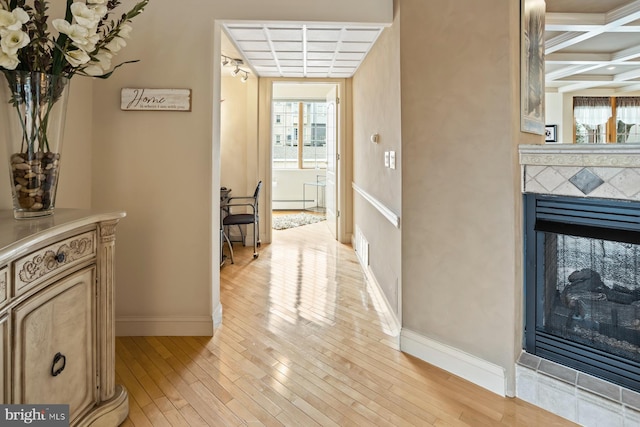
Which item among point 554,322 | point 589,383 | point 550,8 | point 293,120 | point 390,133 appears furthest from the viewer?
point 293,120

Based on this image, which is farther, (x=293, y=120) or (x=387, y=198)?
(x=293, y=120)

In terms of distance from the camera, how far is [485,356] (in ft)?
6.02

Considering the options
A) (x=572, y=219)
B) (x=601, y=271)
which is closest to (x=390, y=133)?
(x=572, y=219)

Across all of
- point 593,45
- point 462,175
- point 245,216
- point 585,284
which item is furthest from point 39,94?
point 593,45

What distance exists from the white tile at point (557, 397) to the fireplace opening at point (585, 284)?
0.46 ft

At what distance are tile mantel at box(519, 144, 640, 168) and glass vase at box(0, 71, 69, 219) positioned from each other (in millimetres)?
2141

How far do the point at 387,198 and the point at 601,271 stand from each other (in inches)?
55.5

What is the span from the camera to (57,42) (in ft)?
4.40

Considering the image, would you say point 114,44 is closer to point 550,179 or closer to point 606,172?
point 550,179

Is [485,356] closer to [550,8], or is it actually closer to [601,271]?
[601,271]

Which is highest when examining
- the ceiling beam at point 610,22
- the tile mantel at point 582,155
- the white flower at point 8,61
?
the ceiling beam at point 610,22

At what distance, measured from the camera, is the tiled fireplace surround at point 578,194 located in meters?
1.43

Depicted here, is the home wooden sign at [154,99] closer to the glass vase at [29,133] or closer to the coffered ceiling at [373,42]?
the coffered ceiling at [373,42]

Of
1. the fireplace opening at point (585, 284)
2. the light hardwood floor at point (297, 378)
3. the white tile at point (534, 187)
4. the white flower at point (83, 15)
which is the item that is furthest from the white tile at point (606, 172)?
the white flower at point (83, 15)
